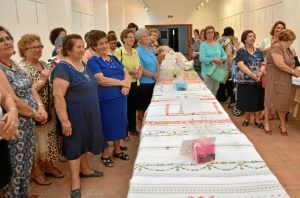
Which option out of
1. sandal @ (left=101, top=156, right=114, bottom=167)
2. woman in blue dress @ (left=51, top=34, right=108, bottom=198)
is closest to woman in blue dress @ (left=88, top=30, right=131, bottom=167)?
sandal @ (left=101, top=156, right=114, bottom=167)

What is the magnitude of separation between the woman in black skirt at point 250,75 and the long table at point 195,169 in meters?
1.91

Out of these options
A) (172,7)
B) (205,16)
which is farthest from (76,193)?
(205,16)

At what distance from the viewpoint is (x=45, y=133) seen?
2631 mm

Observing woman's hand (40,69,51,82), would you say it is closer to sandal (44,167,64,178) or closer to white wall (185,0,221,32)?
sandal (44,167,64,178)

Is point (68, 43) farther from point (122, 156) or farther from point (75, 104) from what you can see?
point (122, 156)

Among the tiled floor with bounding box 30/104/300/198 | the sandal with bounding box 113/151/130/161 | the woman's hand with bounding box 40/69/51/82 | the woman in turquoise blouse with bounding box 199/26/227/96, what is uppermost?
the woman in turquoise blouse with bounding box 199/26/227/96

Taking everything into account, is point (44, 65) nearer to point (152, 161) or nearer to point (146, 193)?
point (152, 161)

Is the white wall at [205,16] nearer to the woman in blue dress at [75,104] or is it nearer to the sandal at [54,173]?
the sandal at [54,173]

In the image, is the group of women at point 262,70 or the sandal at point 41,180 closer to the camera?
the sandal at point 41,180

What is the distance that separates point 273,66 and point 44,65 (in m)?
2.60

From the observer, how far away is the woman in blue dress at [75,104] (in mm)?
2207

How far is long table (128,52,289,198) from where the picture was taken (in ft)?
3.95

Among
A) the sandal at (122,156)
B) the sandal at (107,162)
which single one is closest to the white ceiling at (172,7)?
the sandal at (122,156)

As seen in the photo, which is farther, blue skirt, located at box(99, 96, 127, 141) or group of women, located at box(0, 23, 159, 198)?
blue skirt, located at box(99, 96, 127, 141)
